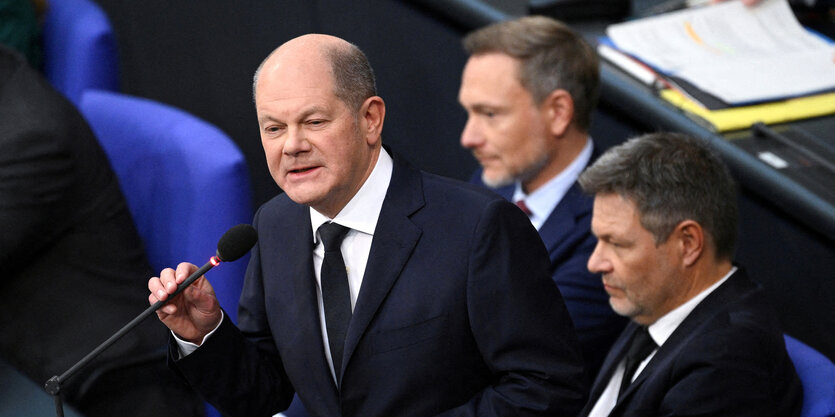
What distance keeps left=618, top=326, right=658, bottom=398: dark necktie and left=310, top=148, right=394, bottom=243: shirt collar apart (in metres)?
0.59

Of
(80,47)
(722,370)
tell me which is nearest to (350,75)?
(722,370)

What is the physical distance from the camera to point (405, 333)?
46.5 inches

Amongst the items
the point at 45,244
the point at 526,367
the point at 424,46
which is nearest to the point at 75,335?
the point at 45,244

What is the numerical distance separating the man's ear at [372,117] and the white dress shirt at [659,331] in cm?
65

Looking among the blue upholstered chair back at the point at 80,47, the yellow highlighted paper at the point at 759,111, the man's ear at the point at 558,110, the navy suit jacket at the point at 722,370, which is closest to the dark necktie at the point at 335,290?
the navy suit jacket at the point at 722,370

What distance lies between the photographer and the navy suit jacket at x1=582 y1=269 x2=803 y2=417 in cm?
135

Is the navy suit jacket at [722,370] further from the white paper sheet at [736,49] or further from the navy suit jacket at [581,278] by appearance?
the white paper sheet at [736,49]

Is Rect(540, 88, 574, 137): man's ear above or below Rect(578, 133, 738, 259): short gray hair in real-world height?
below

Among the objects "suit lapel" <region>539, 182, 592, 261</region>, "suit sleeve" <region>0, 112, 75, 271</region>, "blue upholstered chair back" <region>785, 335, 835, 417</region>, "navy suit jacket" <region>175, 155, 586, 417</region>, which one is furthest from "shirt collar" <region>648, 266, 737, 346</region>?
"suit sleeve" <region>0, 112, 75, 271</region>

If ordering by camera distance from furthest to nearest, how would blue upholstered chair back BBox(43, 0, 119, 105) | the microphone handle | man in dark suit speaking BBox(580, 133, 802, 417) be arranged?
blue upholstered chair back BBox(43, 0, 119, 105) < man in dark suit speaking BBox(580, 133, 802, 417) < the microphone handle

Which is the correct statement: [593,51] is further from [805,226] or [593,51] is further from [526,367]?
[526,367]

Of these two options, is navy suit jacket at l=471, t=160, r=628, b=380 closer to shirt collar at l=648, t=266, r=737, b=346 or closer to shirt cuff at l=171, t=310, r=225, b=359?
shirt collar at l=648, t=266, r=737, b=346

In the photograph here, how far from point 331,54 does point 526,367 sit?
1.34ft

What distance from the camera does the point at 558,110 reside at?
6.72 feet
